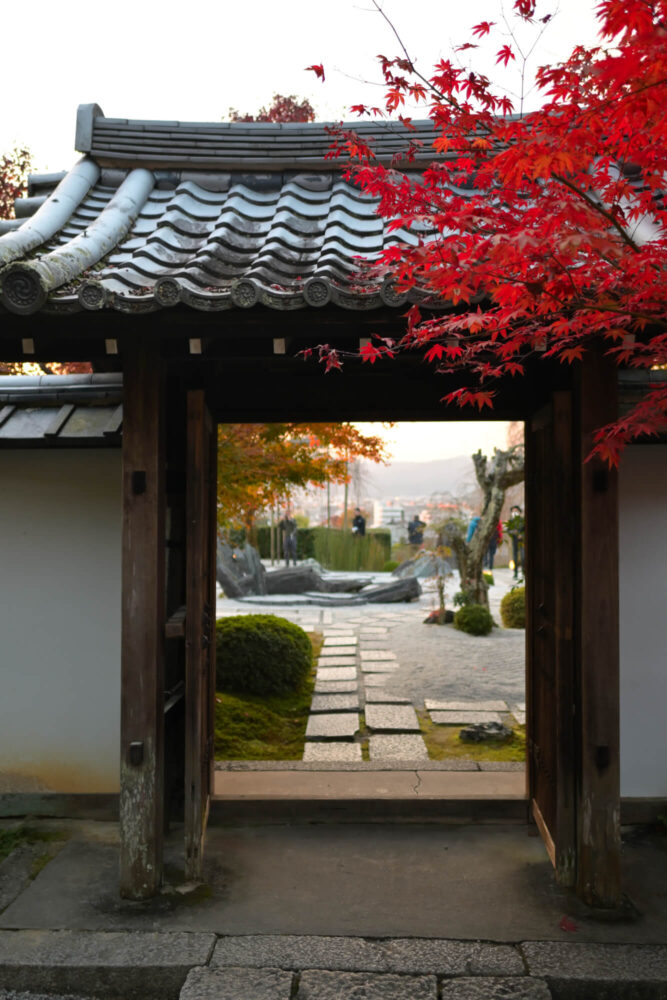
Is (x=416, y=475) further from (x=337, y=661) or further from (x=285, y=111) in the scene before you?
(x=337, y=661)

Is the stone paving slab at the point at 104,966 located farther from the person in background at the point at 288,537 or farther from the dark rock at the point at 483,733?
the person in background at the point at 288,537

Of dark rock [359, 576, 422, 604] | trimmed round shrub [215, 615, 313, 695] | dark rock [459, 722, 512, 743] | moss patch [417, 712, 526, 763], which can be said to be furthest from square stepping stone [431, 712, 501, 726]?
dark rock [359, 576, 422, 604]

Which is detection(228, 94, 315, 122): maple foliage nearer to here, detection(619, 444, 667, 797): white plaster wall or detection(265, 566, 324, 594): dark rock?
detection(265, 566, 324, 594): dark rock

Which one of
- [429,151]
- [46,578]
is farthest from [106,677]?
[429,151]

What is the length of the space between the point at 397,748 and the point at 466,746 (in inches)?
26.4

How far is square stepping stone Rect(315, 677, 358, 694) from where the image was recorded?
887cm

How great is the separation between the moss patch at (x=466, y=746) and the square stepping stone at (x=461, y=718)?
0.36 feet

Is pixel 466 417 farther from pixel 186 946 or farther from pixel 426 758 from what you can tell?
pixel 186 946

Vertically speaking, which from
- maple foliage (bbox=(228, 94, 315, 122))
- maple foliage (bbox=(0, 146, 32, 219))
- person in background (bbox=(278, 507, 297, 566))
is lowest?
person in background (bbox=(278, 507, 297, 566))

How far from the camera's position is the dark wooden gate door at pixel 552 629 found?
4.16 meters

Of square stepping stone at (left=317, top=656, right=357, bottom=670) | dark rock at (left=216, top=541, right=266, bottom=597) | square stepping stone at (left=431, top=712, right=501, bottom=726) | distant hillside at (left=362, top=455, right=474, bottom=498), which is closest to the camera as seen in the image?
square stepping stone at (left=431, top=712, right=501, bottom=726)

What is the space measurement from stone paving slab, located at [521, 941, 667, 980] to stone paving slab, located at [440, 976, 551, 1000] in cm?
9

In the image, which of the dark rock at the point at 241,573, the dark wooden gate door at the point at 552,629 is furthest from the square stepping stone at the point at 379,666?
the dark rock at the point at 241,573

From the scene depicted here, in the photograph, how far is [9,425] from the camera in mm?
5367
